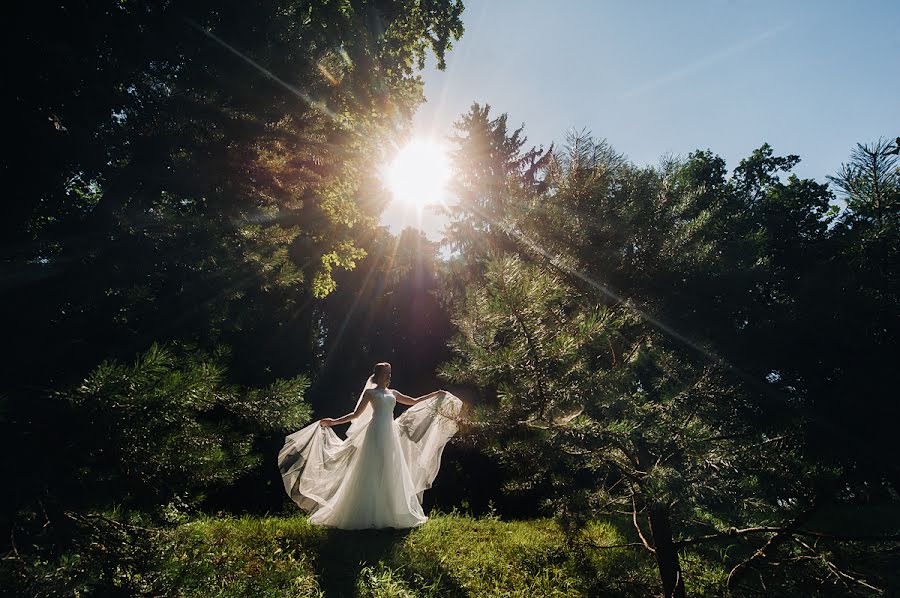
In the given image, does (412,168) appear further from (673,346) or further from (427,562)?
(673,346)

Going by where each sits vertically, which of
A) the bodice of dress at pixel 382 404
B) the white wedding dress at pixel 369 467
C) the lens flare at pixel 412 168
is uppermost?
the lens flare at pixel 412 168

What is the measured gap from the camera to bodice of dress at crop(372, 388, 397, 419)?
21.7ft

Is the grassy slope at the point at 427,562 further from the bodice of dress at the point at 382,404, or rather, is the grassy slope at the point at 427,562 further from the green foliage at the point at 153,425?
the green foliage at the point at 153,425

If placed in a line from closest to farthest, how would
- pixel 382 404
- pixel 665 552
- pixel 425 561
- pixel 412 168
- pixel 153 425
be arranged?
1. pixel 153 425
2. pixel 665 552
3. pixel 425 561
4. pixel 382 404
5. pixel 412 168

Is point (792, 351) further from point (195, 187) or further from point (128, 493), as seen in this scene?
point (195, 187)

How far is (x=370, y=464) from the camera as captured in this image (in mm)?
6320

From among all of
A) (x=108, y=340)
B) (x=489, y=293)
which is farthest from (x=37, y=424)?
(x=489, y=293)

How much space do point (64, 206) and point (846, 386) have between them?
720cm

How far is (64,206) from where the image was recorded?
4.86 m

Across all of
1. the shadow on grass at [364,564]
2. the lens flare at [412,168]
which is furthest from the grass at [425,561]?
the lens flare at [412,168]

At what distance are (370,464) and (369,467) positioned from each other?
0.15 ft

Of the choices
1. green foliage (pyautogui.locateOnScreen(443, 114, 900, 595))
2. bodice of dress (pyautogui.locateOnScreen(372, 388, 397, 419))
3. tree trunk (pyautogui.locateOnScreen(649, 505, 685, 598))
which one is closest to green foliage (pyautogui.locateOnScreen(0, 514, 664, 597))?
tree trunk (pyautogui.locateOnScreen(649, 505, 685, 598))

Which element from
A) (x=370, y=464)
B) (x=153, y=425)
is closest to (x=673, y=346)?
(x=153, y=425)

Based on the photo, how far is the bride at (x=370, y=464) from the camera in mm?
6152
